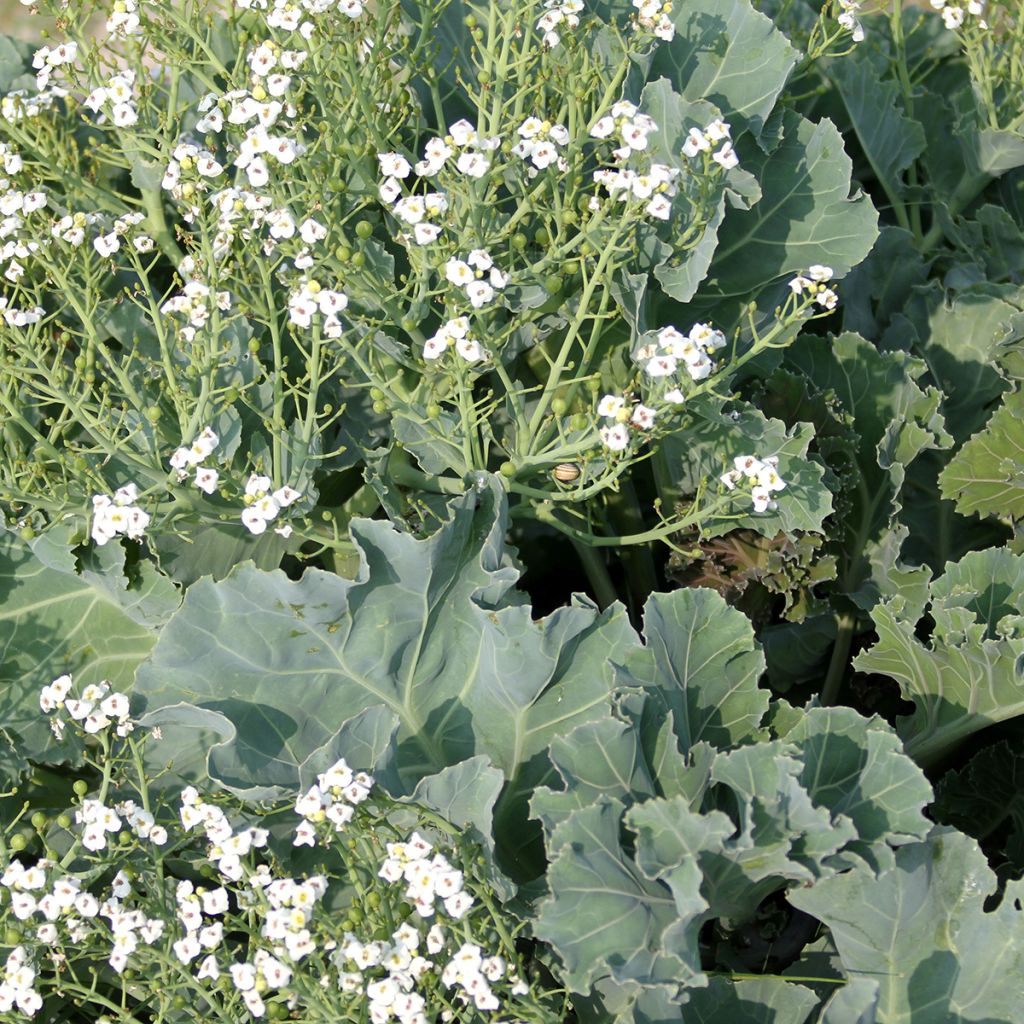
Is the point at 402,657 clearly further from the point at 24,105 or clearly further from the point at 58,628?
the point at 24,105

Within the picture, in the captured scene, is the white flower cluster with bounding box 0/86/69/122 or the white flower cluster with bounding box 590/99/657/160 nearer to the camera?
the white flower cluster with bounding box 590/99/657/160

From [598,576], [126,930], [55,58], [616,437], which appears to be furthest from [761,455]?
[55,58]

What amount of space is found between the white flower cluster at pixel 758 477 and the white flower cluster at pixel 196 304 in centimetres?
91

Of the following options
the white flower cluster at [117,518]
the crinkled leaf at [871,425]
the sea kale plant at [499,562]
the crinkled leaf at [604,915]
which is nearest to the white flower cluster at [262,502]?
the sea kale plant at [499,562]

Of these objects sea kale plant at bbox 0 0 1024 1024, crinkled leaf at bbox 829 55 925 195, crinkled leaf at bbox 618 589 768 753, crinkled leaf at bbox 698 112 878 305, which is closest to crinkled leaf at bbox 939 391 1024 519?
sea kale plant at bbox 0 0 1024 1024

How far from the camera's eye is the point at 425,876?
6.15 feet

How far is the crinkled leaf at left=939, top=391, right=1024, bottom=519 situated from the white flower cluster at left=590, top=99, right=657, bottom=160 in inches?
37.1

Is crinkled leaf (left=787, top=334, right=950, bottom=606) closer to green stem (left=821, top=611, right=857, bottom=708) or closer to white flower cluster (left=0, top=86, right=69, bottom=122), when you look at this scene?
green stem (left=821, top=611, right=857, bottom=708)

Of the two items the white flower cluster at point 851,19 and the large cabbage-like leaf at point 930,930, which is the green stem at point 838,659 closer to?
the large cabbage-like leaf at point 930,930

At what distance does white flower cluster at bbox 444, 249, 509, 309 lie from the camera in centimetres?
211

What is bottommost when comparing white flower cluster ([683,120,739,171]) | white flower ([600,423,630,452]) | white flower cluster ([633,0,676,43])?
white flower ([600,423,630,452])

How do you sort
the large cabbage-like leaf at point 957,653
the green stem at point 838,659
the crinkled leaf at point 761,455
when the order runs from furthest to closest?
the green stem at point 838,659 → the crinkled leaf at point 761,455 → the large cabbage-like leaf at point 957,653

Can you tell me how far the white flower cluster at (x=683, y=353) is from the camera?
2.12 meters

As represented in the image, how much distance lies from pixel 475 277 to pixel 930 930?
128cm
